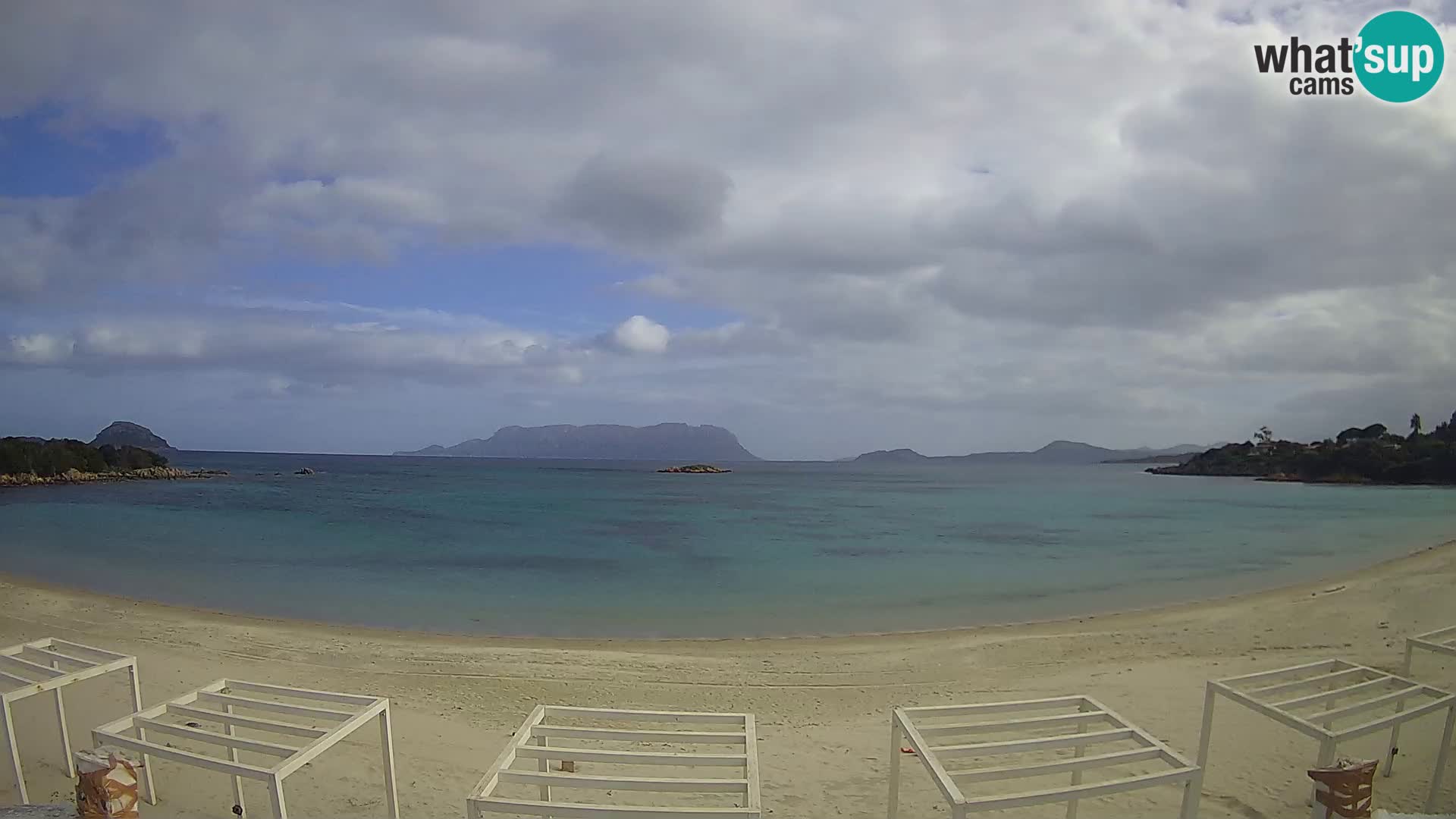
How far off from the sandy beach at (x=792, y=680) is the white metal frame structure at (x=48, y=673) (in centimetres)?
46

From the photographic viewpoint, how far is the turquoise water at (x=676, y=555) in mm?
13000

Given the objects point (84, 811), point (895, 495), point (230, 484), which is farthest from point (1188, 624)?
point (230, 484)

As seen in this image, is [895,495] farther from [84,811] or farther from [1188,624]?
[84,811]

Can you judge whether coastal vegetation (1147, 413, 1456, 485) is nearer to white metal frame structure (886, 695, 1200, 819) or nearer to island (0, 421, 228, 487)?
white metal frame structure (886, 695, 1200, 819)

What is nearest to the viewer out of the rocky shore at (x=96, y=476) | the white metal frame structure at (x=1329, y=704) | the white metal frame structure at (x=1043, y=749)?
the white metal frame structure at (x=1043, y=749)

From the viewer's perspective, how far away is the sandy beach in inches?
191

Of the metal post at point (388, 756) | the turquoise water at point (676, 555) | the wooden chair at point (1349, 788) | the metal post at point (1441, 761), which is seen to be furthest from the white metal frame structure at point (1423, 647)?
the turquoise water at point (676, 555)

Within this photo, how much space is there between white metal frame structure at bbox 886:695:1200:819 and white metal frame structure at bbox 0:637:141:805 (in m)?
4.73

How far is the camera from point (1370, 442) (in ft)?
212

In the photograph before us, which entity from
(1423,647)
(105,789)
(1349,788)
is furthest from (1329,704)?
(105,789)

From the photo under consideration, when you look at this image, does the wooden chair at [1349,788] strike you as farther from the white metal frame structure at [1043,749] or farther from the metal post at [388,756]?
the metal post at [388,756]

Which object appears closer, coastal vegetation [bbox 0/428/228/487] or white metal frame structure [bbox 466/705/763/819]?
white metal frame structure [bbox 466/705/763/819]

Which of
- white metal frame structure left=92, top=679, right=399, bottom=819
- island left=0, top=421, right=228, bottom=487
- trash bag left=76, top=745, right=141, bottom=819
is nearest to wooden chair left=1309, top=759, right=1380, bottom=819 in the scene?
white metal frame structure left=92, top=679, right=399, bottom=819

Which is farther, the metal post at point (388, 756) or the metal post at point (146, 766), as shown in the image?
the metal post at point (146, 766)
